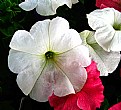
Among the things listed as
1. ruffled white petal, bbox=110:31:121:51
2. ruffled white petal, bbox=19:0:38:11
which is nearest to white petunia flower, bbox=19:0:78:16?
ruffled white petal, bbox=19:0:38:11

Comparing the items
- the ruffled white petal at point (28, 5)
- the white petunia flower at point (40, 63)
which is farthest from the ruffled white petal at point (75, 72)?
the ruffled white petal at point (28, 5)

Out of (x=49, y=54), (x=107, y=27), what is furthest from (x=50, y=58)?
(x=107, y=27)

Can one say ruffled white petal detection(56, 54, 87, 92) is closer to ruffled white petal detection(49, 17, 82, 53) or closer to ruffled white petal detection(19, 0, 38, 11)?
ruffled white petal detection(49, 17, 82, 53)

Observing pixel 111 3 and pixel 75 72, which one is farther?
pixel 111 3

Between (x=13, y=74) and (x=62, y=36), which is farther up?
(x=62, y=36)

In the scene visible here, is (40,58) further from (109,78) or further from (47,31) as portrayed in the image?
(109,78)

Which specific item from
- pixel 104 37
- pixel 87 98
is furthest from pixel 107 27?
pixel 87 98

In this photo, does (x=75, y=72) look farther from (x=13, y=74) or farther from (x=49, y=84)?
(x=13, y=74)
